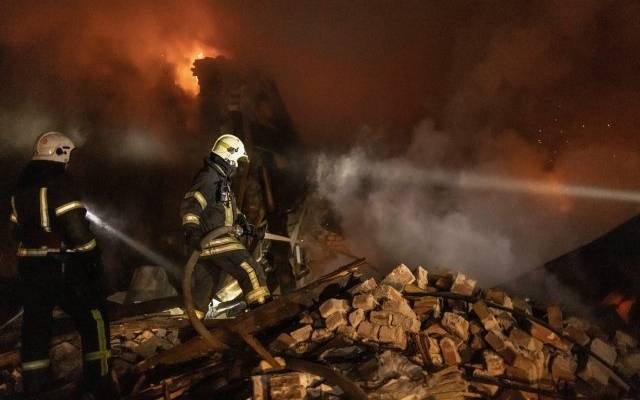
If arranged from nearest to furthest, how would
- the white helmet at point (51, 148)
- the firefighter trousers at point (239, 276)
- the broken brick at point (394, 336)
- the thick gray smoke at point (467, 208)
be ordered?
the white helmet at point (51, 148) → the broken brick at point (394, 336) → the firefighter trousers at point (239, 276) → the thick gray smoke at point (467, 208)

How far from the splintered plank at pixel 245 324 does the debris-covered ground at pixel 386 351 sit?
10 mm

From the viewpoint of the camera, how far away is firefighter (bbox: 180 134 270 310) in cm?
417

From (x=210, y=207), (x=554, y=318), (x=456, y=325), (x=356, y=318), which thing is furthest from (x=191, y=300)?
(x=554, y=318)

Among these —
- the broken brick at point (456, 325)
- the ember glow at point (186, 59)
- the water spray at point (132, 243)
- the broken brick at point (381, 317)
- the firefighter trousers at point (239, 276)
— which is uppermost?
the ember glow at point (186, 59)

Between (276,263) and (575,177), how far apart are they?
5.27 meters

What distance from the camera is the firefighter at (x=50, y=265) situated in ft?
11.3

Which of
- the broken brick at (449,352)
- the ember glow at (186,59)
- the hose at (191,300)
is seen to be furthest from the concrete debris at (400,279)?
the ember glow at (186,59)

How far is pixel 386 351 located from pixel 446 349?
0.63 m

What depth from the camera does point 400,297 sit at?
4.13 meters

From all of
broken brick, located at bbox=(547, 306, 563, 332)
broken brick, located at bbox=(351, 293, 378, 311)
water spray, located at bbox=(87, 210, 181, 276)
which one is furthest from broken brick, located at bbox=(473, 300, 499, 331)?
water spray, located at bbox=(87, 210, 181, 276)

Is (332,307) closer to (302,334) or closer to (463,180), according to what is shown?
(302,334)

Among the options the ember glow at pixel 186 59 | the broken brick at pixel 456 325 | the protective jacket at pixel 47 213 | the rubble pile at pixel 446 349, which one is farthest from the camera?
the ember glow at pixel 186 59

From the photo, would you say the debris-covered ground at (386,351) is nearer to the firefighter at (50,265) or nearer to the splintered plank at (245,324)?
the splintered plank at (245,324)

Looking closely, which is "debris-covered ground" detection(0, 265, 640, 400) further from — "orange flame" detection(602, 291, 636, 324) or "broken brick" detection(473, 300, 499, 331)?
"orange flame" detection(602, 291, 636, 324)
